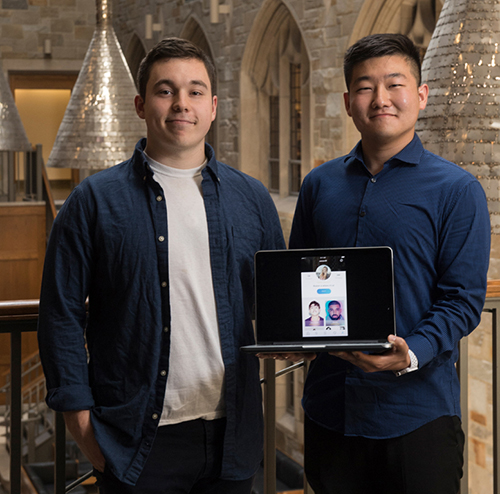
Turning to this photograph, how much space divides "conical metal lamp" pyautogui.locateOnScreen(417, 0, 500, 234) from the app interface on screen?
0.66 m

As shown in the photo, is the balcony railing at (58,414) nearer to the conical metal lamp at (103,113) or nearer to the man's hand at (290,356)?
the man's hand at (290,356)

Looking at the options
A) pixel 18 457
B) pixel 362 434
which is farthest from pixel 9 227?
pixel 362 434

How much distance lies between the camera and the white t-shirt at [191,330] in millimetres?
1334

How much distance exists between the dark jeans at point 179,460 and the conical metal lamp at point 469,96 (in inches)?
36.8

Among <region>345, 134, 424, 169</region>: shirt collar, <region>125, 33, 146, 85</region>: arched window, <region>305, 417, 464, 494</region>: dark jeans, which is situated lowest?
<region>305, 417, 464, 494</region>: dark jeans

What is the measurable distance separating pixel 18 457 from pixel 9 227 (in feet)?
24.3

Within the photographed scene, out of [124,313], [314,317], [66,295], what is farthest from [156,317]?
[314,317]

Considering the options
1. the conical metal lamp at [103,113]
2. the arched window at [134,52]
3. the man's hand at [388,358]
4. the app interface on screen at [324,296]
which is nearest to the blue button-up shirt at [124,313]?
the app interface on screen at [324,296]

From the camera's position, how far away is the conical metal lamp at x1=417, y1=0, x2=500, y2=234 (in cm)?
182

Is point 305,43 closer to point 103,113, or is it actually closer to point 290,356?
point 103,113

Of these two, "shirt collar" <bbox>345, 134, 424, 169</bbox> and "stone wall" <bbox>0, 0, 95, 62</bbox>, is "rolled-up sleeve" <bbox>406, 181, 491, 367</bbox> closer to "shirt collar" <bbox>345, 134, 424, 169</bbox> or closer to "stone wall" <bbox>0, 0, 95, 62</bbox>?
"shirt collar" <bbox>345, 134, 424, 169</bbox>

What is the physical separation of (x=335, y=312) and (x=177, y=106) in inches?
18.6

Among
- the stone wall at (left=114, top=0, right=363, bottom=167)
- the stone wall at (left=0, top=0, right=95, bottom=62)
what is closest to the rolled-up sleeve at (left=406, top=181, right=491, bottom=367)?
the stone wall at (left=114, top=0, right=363, bottom=167)

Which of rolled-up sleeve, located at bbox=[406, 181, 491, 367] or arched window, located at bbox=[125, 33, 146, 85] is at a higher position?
arched window, located at bbox=[125, 33, 146, 85]
